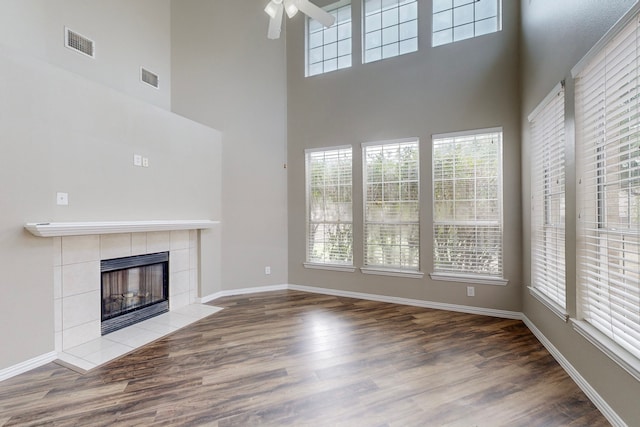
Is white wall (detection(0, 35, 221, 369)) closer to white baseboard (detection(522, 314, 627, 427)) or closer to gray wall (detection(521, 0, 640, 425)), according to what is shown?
gray wall (detection(521, 0, 640, 425))

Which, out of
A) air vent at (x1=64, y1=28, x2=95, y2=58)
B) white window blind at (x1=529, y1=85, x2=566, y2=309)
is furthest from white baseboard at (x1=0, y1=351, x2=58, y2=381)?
white window blind at (x1=529, y1=85, x2=566, y2=309)

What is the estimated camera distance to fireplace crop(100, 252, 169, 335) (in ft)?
10.6

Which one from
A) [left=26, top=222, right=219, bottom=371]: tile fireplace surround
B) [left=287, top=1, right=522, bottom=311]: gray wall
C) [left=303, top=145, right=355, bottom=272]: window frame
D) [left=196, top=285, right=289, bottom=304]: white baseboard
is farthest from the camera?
[left=303, top=145, right=355, bottom=272]: window frame

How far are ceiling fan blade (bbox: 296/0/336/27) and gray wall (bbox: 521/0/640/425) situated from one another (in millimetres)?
2010

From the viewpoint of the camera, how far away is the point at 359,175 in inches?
176

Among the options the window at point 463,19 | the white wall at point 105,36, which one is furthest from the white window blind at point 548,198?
the white wall at point 105,36

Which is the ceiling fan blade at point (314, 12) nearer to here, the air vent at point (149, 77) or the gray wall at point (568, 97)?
the gray wall at point (568, 97)

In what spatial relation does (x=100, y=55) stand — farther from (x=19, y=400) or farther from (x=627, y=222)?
(x=627, y=222)

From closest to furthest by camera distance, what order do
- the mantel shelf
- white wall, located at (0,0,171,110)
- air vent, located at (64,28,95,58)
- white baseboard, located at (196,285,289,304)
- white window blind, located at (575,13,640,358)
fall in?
1. white window blind, located at (575,13,640,358)
2. the mantel shelf
3. white wall, located at (0,0,171,110)
4. air vent, located at (64,28,95,58)
5. white baseboard, located at (196,285,289,304)

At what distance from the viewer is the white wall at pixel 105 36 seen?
3062mm

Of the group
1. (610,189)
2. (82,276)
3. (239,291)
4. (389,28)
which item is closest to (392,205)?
(610,189)

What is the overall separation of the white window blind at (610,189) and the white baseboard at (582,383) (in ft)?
1.43

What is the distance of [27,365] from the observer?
2.46 metres

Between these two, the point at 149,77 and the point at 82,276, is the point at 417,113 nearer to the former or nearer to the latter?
the point at 149,77
